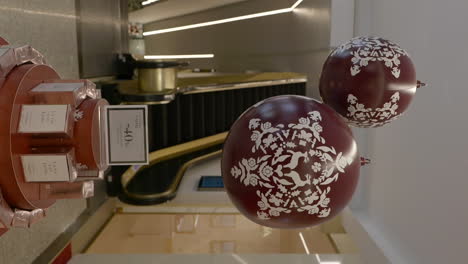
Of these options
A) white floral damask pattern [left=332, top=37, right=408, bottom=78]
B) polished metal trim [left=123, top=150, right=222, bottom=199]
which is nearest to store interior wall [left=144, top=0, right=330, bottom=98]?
polished metal trim [left=123, top=150, right=222, bottom=199]

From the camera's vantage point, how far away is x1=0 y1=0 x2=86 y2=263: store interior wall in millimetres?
1221

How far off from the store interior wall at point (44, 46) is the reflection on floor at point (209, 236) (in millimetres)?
340

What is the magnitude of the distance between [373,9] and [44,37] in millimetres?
1600

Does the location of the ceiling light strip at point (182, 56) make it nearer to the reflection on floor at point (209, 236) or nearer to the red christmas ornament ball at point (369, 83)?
the reflection on floor at point (209, 236)

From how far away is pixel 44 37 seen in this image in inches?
56.2

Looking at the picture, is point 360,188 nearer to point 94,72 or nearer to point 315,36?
point 315,36

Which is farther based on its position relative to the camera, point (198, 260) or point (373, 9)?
point (373, 9)

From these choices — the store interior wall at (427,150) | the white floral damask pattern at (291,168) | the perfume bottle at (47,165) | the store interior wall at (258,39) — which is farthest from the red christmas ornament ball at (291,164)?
the store interior wall at (258,39)

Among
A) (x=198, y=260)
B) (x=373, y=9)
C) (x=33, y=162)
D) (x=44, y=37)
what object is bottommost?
(x=198, y=260)

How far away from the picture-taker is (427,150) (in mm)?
1563

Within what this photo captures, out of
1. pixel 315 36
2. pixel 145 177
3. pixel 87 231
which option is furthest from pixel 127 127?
pixel 315 36

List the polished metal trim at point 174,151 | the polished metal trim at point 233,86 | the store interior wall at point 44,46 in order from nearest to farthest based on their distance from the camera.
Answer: the store interior wall at point 44,46 → the polished metal trim at point 174,151 → the polished metal trim at point 233,86

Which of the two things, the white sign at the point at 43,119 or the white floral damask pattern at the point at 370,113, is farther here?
the white floral damask pattern at the point at 370,113

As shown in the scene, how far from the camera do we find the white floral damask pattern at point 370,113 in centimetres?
96
